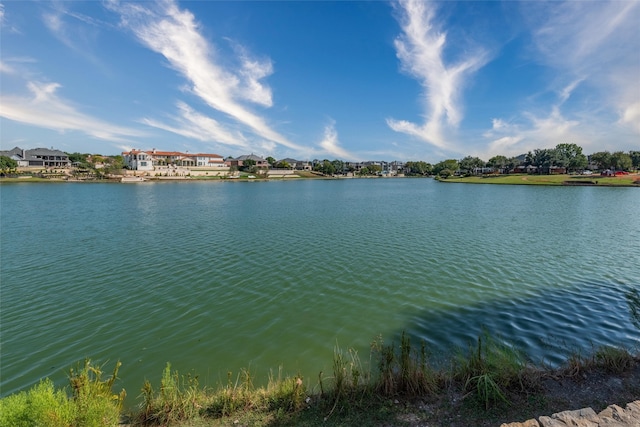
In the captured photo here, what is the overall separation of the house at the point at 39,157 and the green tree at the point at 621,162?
711 feet

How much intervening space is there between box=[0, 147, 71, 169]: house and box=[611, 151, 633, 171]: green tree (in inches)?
8531

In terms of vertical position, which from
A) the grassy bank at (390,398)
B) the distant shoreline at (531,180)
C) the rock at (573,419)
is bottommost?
the grassy bank at (390,398)

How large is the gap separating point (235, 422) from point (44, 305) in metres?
11.7

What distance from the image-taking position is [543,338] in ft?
31.6

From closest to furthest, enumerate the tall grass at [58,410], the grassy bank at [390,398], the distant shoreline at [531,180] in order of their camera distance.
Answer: the tall grass at [58,410]
the grassy bank at [390,398]
the distant shoreline at [531,180]

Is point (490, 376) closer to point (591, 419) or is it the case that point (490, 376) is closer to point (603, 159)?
point (591, 419)

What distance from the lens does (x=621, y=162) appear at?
108375 mm

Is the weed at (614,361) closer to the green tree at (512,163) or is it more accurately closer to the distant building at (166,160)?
the distant building at (166,160)

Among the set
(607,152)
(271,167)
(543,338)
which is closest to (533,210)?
(543,338)

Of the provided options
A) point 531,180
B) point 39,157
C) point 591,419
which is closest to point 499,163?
point 531,180

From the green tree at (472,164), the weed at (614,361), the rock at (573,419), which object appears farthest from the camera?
the green tree at (472,164)

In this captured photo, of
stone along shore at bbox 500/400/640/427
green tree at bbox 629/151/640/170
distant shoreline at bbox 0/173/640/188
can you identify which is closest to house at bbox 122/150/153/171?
distant shoreline at bbox 0/173/640/188

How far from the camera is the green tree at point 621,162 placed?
108000 mm

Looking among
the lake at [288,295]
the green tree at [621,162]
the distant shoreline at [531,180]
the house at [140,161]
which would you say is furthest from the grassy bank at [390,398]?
the house at [140,161]
